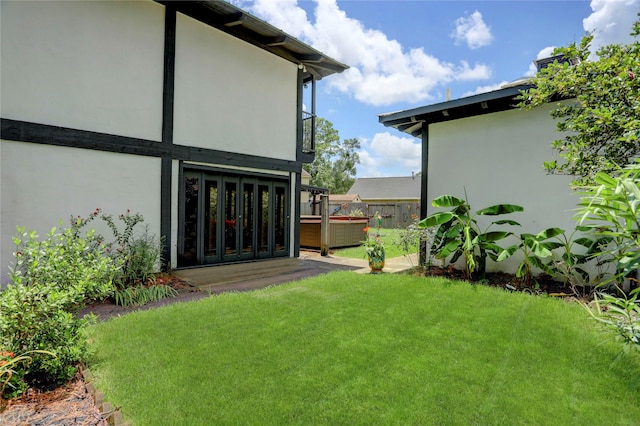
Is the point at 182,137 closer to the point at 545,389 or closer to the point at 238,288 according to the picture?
the point at 238,288

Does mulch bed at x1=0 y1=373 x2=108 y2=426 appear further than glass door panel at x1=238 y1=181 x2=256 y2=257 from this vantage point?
No

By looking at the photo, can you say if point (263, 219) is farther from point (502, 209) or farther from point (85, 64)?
point (502, 209)

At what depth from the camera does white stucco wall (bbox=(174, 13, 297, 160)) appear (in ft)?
23.6

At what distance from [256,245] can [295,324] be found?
472 cm

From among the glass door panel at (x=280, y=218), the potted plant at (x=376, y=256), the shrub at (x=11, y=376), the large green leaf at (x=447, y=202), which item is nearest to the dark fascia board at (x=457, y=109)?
the large green leaf at (x=447, y=202)

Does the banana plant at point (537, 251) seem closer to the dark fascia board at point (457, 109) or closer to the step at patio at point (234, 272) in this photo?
the dark fascia board at point (457, 109)

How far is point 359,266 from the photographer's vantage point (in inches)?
332

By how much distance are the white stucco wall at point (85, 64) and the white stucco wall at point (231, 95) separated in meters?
0.55

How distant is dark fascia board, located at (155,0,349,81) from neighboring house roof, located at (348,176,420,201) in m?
26.4

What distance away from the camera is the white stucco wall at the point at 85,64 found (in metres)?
5.22

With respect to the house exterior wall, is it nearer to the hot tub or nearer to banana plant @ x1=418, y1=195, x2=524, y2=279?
the hot tub

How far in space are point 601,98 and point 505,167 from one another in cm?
295

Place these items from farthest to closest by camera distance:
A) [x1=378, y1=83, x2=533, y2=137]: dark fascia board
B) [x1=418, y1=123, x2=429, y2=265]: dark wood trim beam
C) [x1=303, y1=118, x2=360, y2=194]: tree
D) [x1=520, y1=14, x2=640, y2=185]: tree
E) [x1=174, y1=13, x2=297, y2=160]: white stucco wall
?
1. [x1=303, y1=118, x2=360, y2=194]: tree
2. [x1=418, y1=123, x2=429, y2=265]: dark wood trim beam
3. [x1=174, y1=13, x2=297, y2=160]: white stucco wall
4. [x1=378, y1=83, x2=533, y2=137]: dark fascia board
5. [x1=520, y1=14, x2=640, y2=185]: tree

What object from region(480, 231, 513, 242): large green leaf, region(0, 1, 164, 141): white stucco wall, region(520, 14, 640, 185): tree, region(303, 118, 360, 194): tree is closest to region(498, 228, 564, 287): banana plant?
region(480, 231, 513, 242): large green leaf
